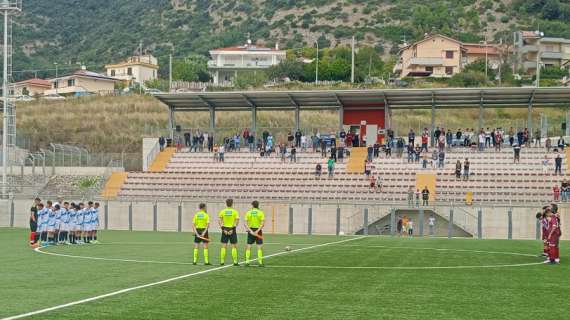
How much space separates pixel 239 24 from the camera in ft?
545

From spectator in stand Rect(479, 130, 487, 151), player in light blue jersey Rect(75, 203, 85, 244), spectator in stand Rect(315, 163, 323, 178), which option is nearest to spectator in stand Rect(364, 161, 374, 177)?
spectator in stand Rect(315, 163, 323, 178)

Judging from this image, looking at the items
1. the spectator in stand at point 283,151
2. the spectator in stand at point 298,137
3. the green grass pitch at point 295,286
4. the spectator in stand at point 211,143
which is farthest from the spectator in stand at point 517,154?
the green grass pitch at point 295,286

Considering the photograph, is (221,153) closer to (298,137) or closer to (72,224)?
(298,137)

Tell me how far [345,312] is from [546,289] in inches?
223

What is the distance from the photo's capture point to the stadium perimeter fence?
48.0 metres

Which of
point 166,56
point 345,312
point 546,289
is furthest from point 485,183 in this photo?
point 166,56

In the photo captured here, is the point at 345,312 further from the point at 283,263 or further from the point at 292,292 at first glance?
the point at 283,263

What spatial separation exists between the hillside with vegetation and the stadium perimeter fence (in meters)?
90.6

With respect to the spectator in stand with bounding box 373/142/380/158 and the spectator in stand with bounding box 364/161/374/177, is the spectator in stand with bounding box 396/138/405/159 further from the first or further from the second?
the spectator in stand with bounding box 364/161/374/177

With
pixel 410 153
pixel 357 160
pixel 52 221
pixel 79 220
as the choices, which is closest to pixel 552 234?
pixel 52 221

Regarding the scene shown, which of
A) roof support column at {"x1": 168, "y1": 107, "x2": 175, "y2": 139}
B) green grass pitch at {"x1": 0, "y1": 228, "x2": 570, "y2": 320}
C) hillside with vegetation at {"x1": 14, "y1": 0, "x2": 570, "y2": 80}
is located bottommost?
green grass pitch at {"x1": 0, "y1": 228, "x2": 570, "y2": 320}

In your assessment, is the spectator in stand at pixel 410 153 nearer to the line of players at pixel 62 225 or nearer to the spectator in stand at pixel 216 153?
the spectator in stand at pixel 216 153

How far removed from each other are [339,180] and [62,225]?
2367 cm

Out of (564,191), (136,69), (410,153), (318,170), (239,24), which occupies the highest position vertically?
(239,24)
